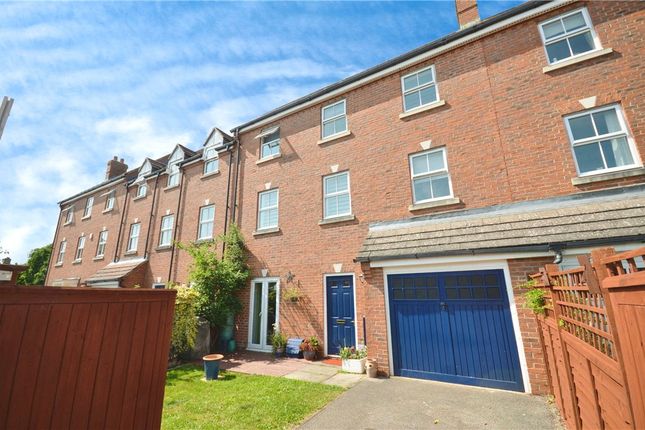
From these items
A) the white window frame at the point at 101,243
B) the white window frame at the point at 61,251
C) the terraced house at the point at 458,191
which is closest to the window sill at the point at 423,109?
the terraced house at the point at 458,191

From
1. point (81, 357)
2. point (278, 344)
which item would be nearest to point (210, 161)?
point (278, 344)

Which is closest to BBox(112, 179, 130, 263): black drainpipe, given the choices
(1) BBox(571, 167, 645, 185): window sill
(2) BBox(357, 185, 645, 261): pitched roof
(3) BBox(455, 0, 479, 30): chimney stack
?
(2) BBox(357, 185, 645, 261): pitched roof

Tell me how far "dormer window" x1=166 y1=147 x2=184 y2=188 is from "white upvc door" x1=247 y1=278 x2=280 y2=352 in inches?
386

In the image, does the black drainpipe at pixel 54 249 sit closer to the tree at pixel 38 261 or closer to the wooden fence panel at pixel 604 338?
the tree at pixel 38 261

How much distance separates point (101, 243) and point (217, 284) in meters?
14.9

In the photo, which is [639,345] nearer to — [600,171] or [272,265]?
[600,171]

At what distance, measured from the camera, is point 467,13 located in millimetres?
11039

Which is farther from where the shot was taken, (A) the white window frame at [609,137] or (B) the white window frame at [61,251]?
(B) the white window frame at [61,251]

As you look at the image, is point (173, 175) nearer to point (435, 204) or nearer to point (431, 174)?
point (431, 174)

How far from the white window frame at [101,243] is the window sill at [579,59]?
26.0m

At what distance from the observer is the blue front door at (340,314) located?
32.3 ft

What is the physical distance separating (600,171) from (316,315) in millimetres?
9206

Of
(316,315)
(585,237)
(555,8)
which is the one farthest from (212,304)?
(555,8)

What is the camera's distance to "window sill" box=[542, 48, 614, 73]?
802 centimetres
